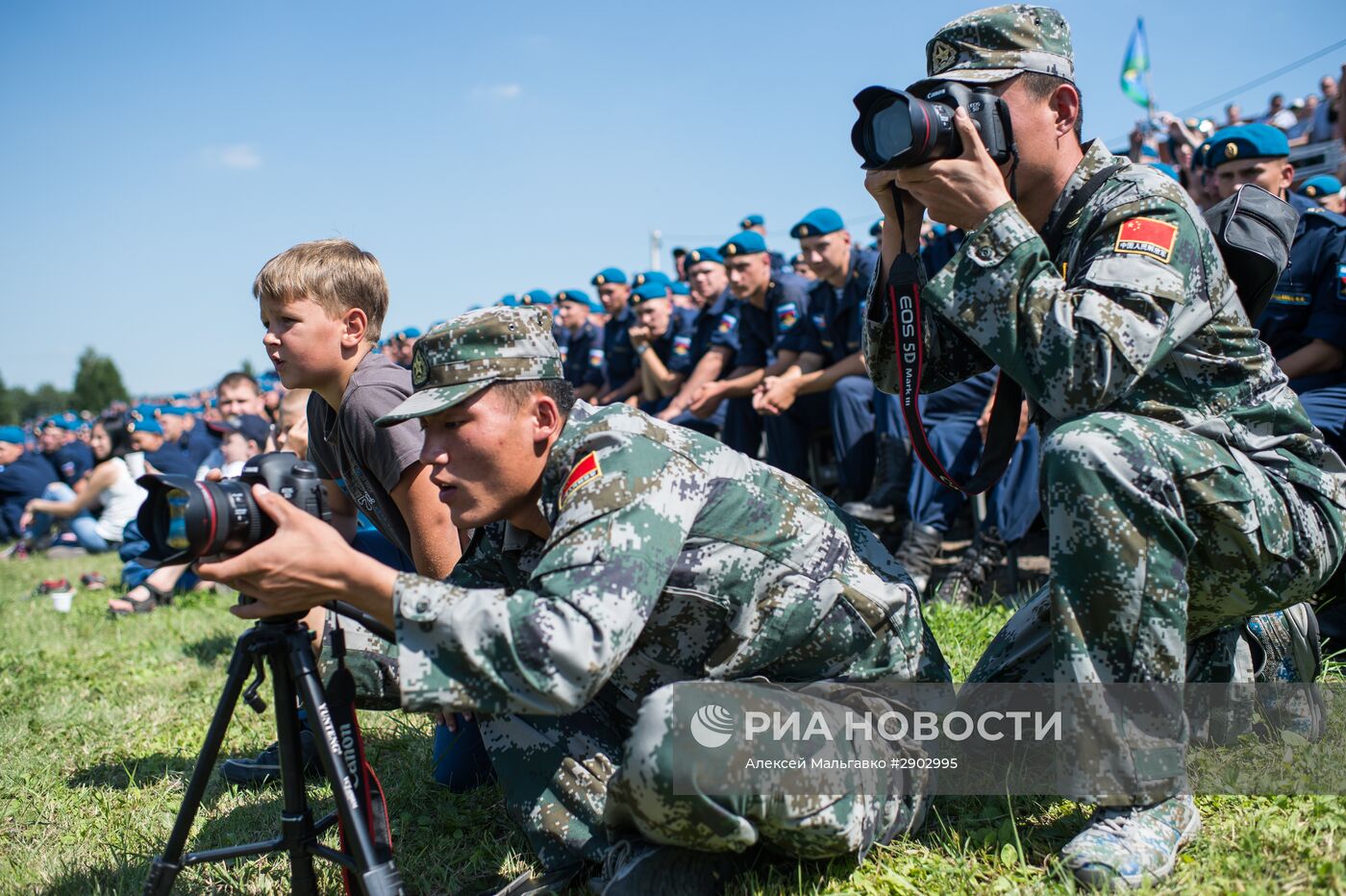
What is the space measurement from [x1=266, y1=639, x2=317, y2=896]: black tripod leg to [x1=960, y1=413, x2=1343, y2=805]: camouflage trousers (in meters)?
1.64

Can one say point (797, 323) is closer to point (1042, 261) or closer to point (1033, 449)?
point (1033, 449)

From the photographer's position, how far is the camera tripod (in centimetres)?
196

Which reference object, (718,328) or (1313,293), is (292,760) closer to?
(1313,293)

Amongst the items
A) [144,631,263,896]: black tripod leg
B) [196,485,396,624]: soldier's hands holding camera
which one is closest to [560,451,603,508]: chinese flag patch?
[196,485,396,624]: soldier's hands holding camera

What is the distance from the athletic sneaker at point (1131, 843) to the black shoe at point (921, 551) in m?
3.07

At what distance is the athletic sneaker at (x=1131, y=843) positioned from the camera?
200 centimetres

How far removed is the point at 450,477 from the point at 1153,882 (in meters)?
1.70

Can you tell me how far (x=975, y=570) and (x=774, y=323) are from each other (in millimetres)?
2838

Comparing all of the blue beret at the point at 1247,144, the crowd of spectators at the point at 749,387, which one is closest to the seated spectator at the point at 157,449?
the crowd of spectators at the point at 749,387

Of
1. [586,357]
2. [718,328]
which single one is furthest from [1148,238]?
[586,357]

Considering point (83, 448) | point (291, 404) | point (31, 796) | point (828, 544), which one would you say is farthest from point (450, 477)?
point (83, 448)

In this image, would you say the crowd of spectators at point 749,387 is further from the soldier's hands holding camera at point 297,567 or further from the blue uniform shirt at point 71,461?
the blue uniform shirt at point 71,461

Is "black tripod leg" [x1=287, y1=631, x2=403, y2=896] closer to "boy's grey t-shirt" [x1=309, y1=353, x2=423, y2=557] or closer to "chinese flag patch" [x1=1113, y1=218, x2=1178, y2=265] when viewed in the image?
"boy's grey t-shirt" [x1=309, y1=353, x2=423, y2=557]

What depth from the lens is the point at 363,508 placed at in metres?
3.48
